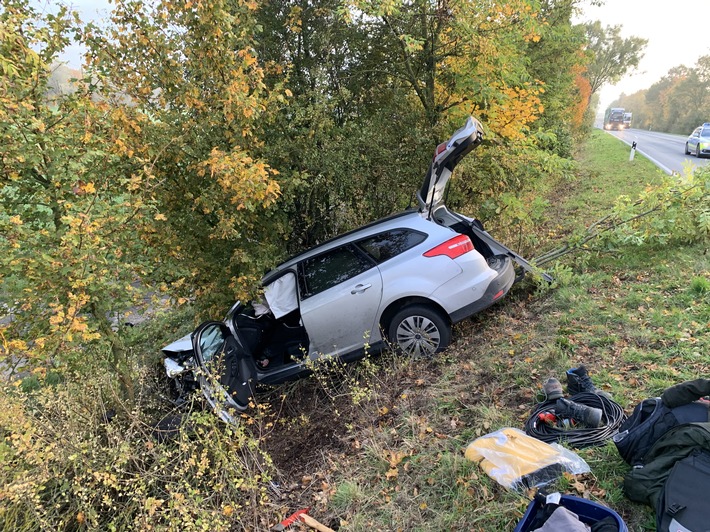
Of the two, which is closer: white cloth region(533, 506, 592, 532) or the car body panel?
white cloth region(533, 506, 592, 532)

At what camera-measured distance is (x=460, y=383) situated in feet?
13.1

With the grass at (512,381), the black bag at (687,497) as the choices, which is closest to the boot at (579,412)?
the grass at (512,381)

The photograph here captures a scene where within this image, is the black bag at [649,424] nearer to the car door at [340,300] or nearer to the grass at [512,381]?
the grass at [512,381]

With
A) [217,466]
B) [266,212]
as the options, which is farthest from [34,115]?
[217,466]

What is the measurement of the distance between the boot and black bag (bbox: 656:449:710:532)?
2.50 ft

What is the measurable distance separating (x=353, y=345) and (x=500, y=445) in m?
2.22

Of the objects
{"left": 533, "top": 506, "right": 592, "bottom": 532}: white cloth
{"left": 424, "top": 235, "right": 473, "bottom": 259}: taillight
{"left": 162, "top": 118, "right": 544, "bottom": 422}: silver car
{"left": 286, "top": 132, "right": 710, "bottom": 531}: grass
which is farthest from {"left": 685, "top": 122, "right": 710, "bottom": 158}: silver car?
{"left": 533, "top": 506, "right": 592, "bottom": 532}: white cloth

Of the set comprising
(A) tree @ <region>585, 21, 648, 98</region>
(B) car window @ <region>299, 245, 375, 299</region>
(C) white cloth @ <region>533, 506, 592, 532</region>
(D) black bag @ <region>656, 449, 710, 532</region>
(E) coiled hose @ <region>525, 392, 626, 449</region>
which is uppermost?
(A) tree @ <region>585, 21, 648, 98</region>

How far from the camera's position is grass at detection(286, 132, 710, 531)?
269 cm

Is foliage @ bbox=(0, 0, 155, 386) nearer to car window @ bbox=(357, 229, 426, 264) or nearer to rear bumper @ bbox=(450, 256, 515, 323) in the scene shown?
car window @ bbox=(357, 229, 426, 264)

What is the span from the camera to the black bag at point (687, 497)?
→ 1894 mm

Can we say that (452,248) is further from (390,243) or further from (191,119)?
(191,119)

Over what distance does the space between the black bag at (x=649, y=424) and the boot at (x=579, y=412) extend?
0.23 m

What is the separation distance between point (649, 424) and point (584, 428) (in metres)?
0.54
